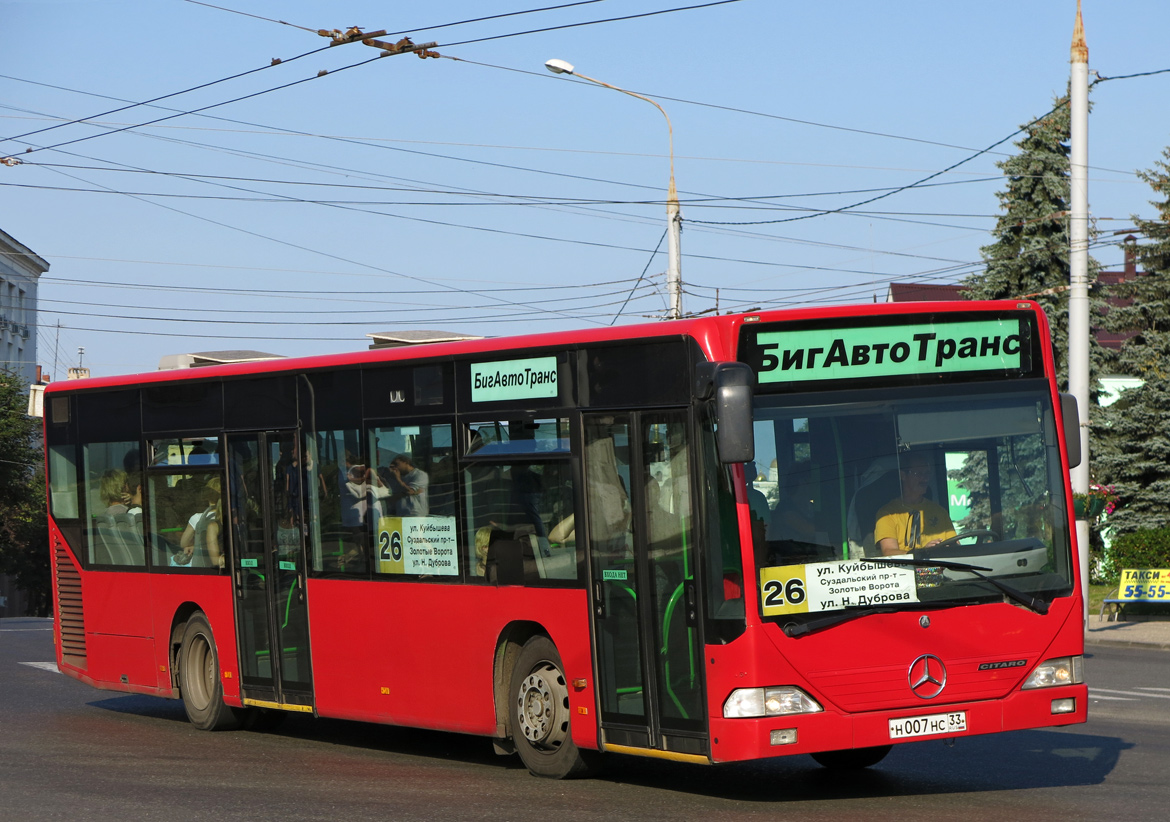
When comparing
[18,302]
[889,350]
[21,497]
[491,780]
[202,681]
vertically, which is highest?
[18,302]

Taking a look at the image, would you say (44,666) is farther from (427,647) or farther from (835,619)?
(835,619)

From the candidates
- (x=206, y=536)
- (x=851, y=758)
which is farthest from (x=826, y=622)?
(x=206, y=536)

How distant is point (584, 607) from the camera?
9.72 metres

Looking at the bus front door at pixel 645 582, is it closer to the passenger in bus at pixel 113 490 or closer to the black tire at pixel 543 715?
the black tire at pixel 543 715

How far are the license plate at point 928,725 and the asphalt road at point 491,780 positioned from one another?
41cm

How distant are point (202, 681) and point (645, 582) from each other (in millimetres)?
5757

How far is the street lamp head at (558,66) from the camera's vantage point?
88.8 ft

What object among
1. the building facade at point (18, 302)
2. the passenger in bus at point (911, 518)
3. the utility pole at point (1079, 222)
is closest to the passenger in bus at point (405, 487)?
the passenger in bus at point (911, 518)

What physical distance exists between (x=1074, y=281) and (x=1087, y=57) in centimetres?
318

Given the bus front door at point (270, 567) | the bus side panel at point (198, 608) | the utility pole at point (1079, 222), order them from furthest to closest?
the utility pole at point (1079, 222), the bus side panel at point (198, 608), the bus front door at point (270, 567)

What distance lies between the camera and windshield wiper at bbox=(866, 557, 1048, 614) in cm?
885

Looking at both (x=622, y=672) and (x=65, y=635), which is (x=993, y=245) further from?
(x=622, y=672)

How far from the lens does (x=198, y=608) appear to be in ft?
44.7

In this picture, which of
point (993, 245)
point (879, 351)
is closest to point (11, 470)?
point (993, 245)
